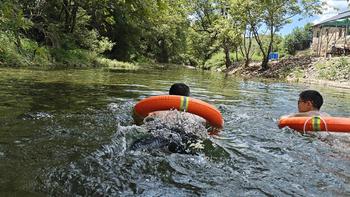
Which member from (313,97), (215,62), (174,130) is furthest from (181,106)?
(215,62)

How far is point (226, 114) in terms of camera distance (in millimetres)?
8664

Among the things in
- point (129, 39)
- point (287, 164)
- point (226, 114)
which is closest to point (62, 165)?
point (287, 164)

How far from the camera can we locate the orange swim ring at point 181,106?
564 cm

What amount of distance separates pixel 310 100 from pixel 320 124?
555 mm

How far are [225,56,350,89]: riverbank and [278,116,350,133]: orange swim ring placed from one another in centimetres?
1616

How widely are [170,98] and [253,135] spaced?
1.61 m

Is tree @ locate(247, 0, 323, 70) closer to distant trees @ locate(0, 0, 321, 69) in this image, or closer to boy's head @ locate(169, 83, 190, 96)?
distant trees @ locate(0, 0, 321, 69)

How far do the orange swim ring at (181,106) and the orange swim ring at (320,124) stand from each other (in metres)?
1.42

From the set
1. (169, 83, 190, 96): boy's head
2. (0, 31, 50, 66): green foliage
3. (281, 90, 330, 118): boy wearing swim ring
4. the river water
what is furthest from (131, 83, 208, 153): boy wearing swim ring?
(0, 31, 50, 66): green foliage

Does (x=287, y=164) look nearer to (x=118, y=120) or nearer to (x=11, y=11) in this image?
(x=118, y=120)

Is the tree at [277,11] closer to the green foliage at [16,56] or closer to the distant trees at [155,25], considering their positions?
the distant trees at [155,25]

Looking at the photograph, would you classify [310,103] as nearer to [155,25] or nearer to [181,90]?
[181,90]

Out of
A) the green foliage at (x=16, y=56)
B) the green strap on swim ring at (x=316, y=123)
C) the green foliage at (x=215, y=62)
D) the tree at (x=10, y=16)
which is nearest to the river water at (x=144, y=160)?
the green strap on swim ring at (x=316, y=123)

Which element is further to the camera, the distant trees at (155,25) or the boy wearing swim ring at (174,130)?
the distant trees at (155,25)
